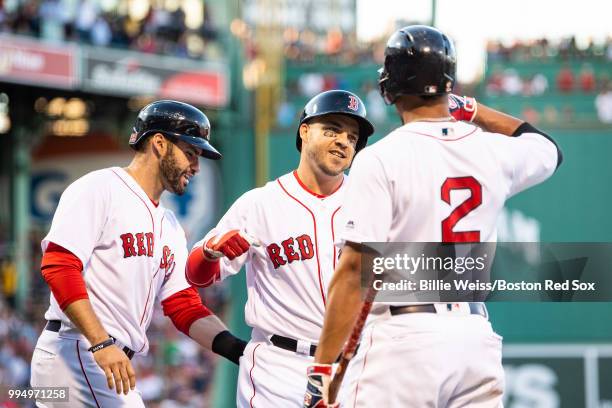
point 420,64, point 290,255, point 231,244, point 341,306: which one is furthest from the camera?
point 290,255

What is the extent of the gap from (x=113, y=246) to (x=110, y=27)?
14.6 metres

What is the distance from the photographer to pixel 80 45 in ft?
57.6

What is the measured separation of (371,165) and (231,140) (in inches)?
476

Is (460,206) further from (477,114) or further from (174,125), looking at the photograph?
(174,125)

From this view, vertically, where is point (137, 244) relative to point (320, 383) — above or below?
above

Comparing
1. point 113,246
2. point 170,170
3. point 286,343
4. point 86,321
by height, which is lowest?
point 286,343

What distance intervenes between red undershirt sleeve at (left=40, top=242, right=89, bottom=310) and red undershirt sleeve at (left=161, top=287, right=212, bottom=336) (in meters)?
0.80

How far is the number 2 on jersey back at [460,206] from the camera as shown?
11.1 ft

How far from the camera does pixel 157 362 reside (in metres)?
14.5

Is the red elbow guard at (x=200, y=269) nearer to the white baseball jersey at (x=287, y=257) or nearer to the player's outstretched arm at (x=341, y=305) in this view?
the white baseball jersey at (x=287, y=257)

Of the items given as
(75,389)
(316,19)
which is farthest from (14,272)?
(316,19)

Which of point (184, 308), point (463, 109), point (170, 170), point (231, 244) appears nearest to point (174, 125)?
point (170, 170)

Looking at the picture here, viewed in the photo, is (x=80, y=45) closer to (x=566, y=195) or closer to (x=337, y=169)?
(x=566, y=195)

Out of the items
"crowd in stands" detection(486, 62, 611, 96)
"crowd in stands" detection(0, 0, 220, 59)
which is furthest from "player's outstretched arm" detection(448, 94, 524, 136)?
"crowd in stands" detection(0, 0, 220, 59)
